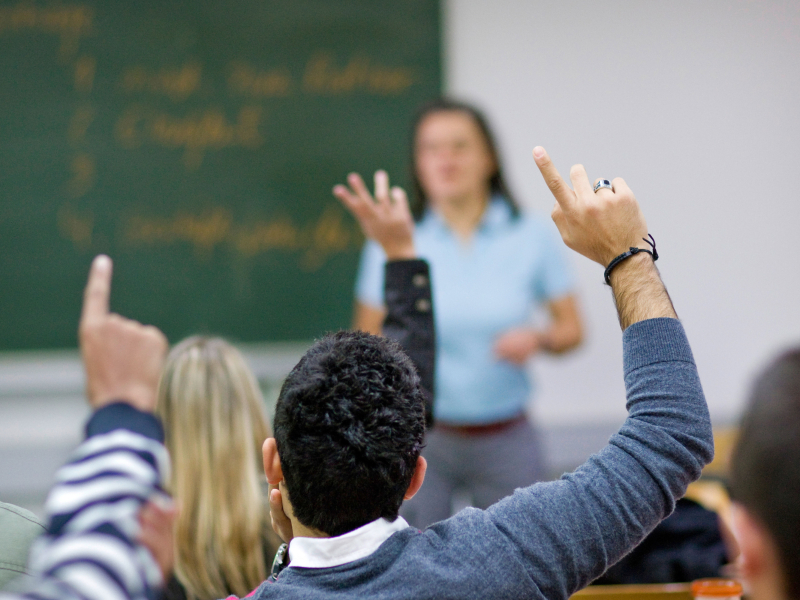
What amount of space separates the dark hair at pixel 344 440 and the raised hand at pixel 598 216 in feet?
0.99

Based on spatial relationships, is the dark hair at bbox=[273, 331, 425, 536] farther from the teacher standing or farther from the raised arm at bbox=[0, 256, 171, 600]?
the teacher standing

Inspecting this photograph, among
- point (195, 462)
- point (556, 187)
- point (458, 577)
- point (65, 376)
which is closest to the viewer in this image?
point (458, 577)

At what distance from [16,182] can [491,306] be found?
1.82 metres

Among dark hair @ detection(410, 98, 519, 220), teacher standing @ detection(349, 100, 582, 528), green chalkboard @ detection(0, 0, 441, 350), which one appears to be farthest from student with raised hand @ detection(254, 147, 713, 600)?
green chalkboard @ detection(0, 0, 441, 350)

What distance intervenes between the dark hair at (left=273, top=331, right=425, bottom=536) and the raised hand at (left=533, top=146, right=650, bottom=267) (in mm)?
302

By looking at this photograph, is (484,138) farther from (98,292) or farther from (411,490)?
(98,292)

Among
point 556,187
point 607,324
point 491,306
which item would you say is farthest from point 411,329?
point 607,324

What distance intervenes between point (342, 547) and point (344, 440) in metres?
0.11

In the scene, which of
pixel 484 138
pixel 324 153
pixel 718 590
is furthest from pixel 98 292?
pixel 324 153

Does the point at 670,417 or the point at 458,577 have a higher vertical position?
the point at 670,417

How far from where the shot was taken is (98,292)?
27.1 inches

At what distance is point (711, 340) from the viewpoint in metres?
2.84

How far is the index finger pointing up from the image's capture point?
2.14ft

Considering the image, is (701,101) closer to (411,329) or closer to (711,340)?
(711,340)
